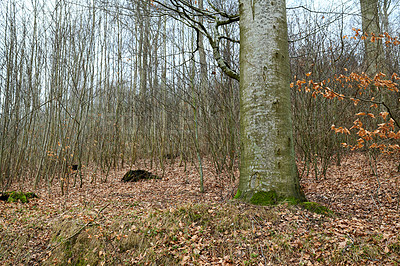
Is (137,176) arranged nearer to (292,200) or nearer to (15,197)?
(15,197)

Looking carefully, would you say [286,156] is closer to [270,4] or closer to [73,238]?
[270,4]

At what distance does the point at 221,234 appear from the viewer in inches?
105

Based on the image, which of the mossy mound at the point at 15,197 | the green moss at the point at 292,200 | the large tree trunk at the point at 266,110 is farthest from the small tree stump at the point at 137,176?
the green moss at the point at 292,200

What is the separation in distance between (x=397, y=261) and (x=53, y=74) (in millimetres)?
9042

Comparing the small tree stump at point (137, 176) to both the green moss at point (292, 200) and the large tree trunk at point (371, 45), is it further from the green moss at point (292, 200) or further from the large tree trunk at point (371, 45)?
the large tree trunk at point (371, 45)

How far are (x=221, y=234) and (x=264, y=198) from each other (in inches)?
28.2

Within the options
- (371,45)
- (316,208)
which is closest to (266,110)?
(316,208)

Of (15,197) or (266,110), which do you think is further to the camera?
(15,197)

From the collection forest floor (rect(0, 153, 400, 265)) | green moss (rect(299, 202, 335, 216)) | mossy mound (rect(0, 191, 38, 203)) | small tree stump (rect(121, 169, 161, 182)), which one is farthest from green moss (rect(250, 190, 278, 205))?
mossy mound (rect(0, 191, 38, 203))

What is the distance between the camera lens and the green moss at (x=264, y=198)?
9.59 feet

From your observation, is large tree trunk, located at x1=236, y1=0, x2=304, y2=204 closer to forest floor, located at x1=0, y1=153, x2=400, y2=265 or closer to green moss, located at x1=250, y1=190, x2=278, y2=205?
green moss, located at x1=250, y1=190, x2=278, y2=205

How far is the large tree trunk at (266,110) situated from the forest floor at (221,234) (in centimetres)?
31

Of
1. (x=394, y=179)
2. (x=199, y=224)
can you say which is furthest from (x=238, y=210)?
(x=394, y=179)

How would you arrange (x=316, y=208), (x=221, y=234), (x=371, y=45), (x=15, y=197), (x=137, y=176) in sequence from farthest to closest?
(x=137, y=176) < (x=371, y=45) < (x=15, y=197) < (x=316, y=208) < (x=221, y=234)
